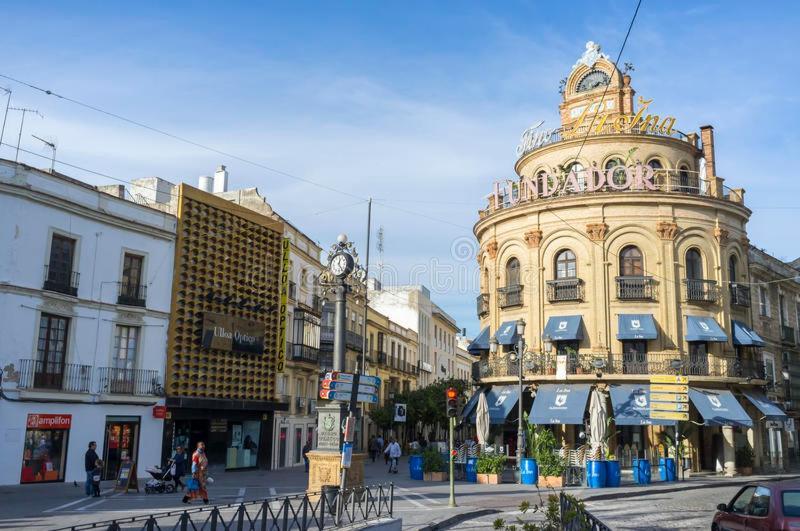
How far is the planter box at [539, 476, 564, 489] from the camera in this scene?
25906 millimetres

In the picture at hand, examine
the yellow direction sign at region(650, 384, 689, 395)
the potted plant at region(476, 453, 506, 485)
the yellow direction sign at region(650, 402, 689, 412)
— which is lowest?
the potted plant at region(476, 453, 506, 485)

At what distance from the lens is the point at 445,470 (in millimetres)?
28781

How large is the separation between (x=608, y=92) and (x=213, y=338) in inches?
900

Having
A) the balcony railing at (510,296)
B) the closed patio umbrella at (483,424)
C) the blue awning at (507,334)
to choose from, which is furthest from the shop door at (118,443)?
the balcony railing at (510,296)

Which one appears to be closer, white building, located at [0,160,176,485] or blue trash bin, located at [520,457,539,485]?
white building, located at [0,160,176,485]

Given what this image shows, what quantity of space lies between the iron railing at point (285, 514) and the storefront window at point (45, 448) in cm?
1472

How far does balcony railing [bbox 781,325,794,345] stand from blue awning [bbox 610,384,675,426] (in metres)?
14.9

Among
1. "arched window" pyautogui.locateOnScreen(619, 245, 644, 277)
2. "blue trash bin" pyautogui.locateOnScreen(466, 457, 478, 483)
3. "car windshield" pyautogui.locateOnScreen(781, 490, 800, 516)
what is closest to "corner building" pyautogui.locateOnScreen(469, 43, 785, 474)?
"arched window" pyautogui.locateOnScreen(619, 245, 644, 277)

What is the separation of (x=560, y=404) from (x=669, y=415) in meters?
4.75

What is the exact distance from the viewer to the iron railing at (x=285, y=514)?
985cm

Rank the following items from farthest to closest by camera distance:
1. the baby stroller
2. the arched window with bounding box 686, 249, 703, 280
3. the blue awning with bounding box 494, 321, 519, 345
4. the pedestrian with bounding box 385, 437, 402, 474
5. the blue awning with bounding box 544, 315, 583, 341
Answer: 1. the blue awning with bounding box 494, 321, 519, 345
2. the arched window with bounding box 686, 249, 703, 280
3. the pedestrian with bounding box 385, 437, 402, 474
4. the blue awning with bounding box 544, 315, 583, 341
5. the baby stroller

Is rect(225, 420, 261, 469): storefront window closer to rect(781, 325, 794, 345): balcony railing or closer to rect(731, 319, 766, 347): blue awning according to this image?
rect(731, 319, 766, 347): blue awning

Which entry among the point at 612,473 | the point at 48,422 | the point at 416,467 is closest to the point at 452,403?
the point at 612,473

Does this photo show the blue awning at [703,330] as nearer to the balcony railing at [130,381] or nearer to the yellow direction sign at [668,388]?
the yellow direction sign at [668,388]
